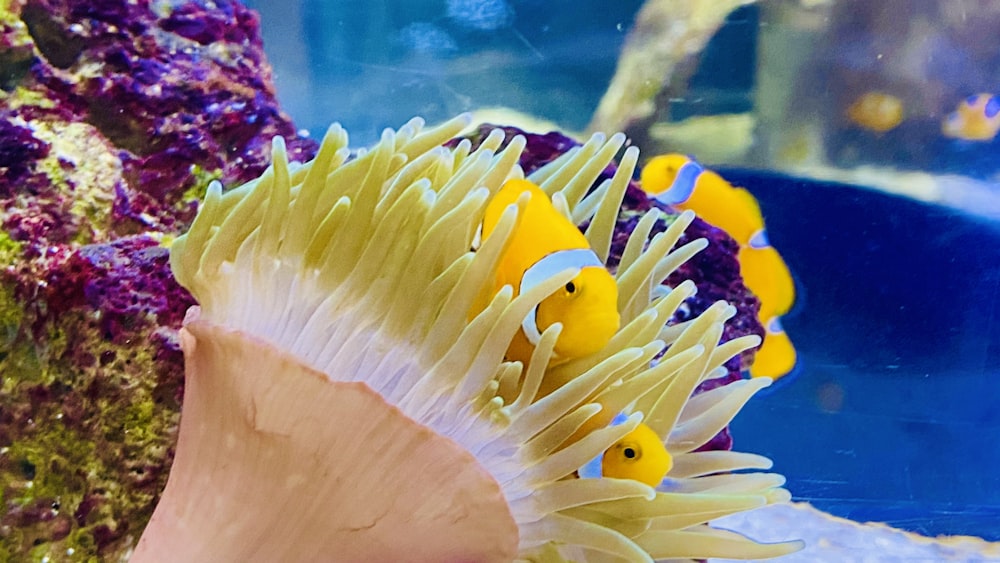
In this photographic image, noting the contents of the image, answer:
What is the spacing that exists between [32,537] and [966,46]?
349cm

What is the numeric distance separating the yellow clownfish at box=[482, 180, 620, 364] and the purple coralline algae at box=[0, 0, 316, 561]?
482 mm

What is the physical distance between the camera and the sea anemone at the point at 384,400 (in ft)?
2.20

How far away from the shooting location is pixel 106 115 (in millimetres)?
1283

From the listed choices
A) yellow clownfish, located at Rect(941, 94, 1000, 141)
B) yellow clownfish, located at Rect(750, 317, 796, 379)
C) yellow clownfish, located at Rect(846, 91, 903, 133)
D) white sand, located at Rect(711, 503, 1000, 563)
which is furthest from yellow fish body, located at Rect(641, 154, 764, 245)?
yellow clownfish, located at Rect(941, 94, 1000, 141)

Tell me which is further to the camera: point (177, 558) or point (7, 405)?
point (7, 405)

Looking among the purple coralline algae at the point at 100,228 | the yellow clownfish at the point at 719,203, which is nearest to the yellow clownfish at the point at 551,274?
the purple coralline algae at the point at 100,228

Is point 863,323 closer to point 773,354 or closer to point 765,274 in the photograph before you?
point 773,354

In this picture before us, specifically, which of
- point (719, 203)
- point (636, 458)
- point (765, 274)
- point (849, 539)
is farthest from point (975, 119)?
point (636, 458)

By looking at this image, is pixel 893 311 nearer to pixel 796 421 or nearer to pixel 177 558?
pixel 796 421

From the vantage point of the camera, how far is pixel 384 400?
0.65 m

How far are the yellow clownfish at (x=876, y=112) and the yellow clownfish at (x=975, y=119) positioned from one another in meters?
0.20

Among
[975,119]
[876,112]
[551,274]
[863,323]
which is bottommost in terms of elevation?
[551,274]

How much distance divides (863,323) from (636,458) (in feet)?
9.56

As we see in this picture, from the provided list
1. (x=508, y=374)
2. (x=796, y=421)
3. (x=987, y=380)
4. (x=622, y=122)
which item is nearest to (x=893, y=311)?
(x=987, y=380)
